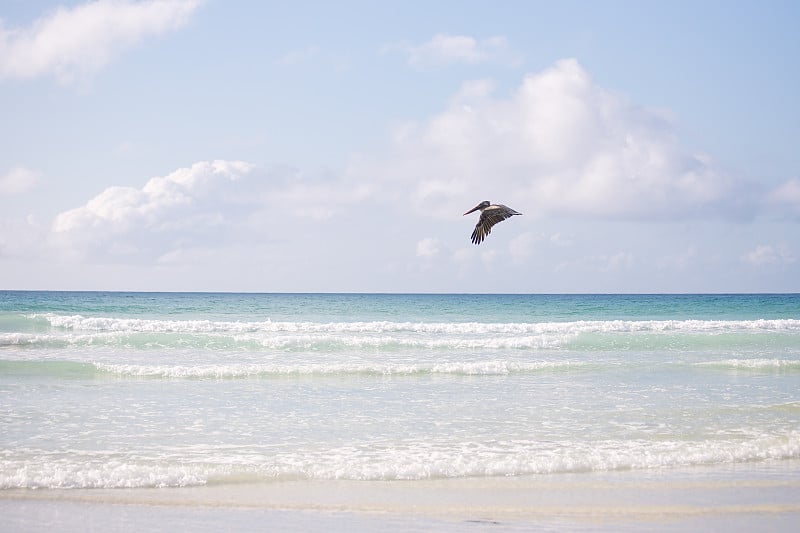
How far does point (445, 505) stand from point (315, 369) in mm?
9274

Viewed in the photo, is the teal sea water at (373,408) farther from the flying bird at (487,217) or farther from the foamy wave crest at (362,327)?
the foamy wave crest at (362,327)

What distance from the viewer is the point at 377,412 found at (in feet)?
35.7

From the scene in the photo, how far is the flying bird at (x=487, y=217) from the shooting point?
9.51 m

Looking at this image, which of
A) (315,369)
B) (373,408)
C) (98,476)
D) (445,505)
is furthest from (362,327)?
(445,505)

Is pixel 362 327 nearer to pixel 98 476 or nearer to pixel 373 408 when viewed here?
pixel 373 408

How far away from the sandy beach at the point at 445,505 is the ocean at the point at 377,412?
13 cm

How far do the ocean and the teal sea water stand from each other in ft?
0.13

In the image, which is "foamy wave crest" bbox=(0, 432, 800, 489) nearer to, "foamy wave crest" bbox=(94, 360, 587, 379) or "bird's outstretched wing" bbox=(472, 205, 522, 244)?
"bird's outstretched wing" bbox=(472, 205, 522, 244)

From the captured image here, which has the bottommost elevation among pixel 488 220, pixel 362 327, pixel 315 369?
pixel 315 369

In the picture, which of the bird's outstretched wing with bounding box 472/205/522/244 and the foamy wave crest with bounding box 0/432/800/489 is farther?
the bird's outstretched wing with bounding box 472/205/522/244

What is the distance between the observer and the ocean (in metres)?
7.61

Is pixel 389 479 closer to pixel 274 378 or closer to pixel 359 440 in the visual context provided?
pixel 359 440

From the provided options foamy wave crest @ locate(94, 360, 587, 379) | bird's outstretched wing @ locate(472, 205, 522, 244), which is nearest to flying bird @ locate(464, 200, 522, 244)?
bird's outstretched wing @ locate(472, 205, 522, 244)

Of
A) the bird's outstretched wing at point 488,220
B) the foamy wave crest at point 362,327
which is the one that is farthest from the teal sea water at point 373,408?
the foamy wave crest at point 362,327
